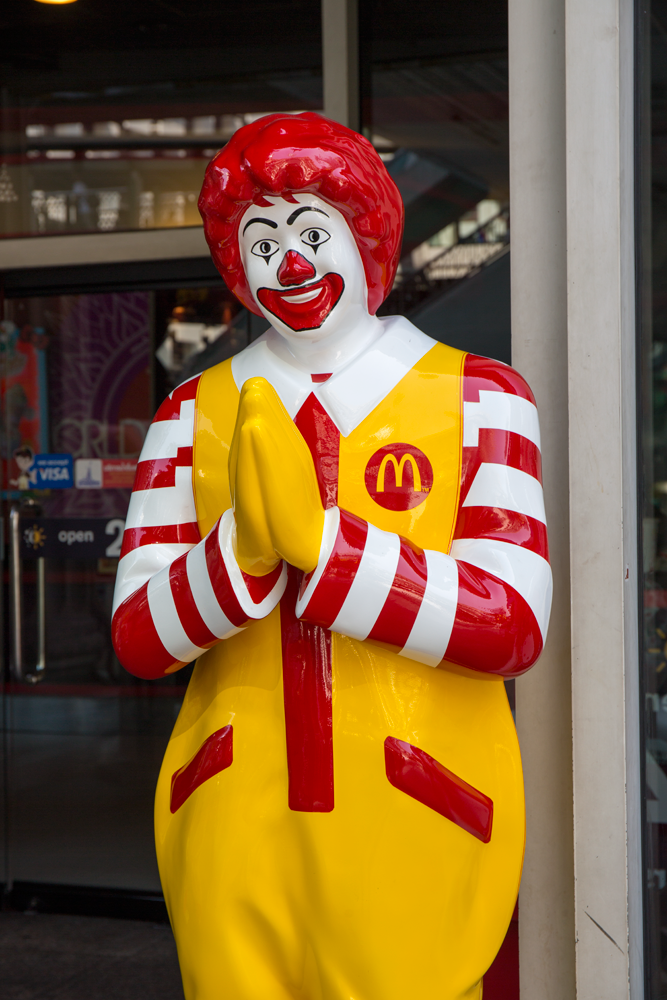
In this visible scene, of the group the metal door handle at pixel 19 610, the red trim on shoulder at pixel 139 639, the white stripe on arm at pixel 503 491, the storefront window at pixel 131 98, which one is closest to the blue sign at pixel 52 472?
the metal door handle at pixel 19 610

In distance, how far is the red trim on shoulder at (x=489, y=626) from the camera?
4.29ft

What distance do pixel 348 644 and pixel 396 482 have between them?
24 centimetres

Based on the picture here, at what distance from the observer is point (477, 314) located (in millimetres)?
3207

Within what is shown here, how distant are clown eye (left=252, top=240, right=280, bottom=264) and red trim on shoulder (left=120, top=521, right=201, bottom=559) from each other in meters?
0.42

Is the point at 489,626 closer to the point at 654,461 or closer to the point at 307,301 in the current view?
the point at 307,301

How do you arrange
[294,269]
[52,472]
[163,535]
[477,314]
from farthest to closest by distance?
[52,472], [477,314], [163,535], [294,269]

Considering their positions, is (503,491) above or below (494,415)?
below

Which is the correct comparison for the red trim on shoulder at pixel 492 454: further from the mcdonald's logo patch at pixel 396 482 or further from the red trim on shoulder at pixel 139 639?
the red trim on shoulder at pixel 139 639

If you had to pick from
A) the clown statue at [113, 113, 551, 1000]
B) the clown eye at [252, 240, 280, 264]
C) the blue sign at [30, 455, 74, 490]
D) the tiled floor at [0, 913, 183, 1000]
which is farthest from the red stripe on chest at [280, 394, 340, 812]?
the blue sign at [30, 455, 74, 490]

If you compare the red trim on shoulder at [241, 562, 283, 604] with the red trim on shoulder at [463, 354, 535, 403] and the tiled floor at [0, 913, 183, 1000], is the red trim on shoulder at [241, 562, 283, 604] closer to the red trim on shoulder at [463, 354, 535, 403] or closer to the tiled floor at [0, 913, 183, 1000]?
the red trim on shoulder at [463, 354, 535, 403]

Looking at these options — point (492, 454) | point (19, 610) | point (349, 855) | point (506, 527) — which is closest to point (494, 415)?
point (492, 454)

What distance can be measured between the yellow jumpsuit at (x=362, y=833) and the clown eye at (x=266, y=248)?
27cm

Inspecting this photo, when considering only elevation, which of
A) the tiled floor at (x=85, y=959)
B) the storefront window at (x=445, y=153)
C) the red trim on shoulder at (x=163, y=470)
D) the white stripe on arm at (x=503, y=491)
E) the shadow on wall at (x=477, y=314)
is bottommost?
the tiled floor at (x=85, y=959)

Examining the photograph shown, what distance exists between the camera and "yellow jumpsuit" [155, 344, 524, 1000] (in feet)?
4.49
